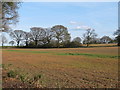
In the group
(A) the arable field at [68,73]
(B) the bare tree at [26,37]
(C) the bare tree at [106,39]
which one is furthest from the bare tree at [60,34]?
(A) the arable field at [68,73]

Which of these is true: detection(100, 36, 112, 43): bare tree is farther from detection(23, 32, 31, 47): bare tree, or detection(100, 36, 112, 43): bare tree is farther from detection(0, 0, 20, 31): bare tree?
detection(0, 0, 20, 31): bare tree

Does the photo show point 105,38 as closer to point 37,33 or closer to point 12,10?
point 37,33

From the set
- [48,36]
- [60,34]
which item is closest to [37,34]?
[48,36]

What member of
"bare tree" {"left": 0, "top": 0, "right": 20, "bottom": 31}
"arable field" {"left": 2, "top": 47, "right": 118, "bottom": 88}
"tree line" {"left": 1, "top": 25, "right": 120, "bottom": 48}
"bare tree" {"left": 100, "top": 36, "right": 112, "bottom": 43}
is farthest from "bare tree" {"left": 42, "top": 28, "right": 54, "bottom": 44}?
"bare tree" {"left": 0, "top": 0, "right": 20, "bottom": 31}

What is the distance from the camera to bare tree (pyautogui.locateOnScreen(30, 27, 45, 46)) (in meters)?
79.2

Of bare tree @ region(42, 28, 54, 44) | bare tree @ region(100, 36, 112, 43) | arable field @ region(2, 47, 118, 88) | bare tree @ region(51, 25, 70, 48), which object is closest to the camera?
arable field @ region(2, 47, 118, 88)

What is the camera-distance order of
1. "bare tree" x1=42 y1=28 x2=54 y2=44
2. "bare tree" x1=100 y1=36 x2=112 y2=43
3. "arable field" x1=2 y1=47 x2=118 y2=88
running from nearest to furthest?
"arable field" x1=2 y1=47 x2=118 y2=88 → "bare tree" x1=42 y1=28 x2=54 y2=44 → "bare tree" x1=100 y1=36 x2=112 y2=43

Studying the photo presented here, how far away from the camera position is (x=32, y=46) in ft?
267

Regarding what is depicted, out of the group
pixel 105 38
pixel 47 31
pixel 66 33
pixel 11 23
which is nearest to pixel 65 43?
pixel 66 33

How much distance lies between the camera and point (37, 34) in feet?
261

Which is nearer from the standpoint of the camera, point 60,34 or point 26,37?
point 60,34

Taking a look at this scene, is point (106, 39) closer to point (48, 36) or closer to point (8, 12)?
point (48, 36)

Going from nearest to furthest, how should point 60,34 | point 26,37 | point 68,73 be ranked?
point 68,73 → point 60,34 → point 26,37

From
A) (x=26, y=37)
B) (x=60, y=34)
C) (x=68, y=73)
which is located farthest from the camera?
(x=26, y=37)
